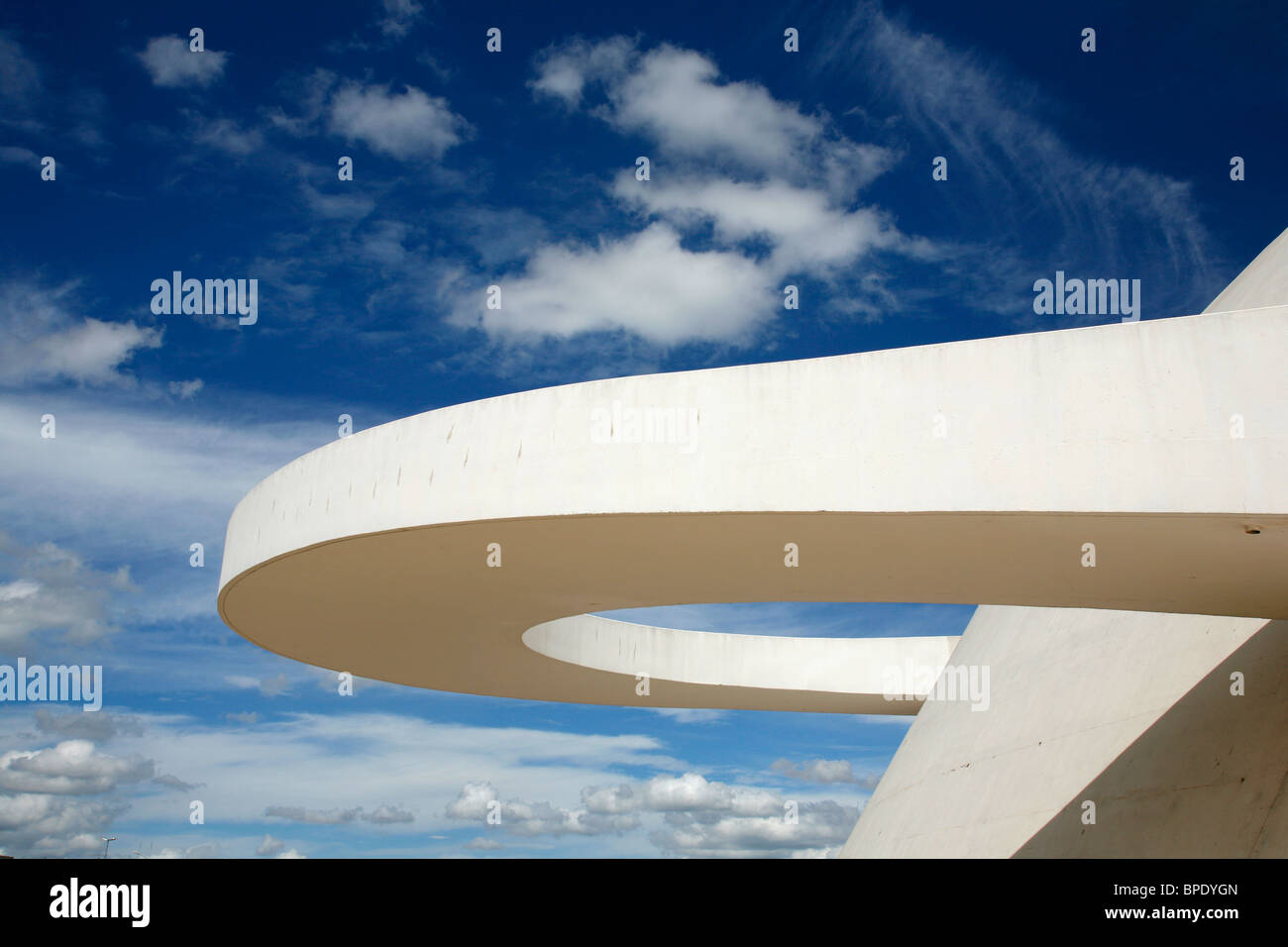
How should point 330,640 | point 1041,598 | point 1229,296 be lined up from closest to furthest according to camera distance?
point 1041,598, point 330,640, point 1229,296

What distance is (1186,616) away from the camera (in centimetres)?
1321

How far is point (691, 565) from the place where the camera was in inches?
342

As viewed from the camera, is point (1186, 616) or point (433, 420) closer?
point (433, 420)

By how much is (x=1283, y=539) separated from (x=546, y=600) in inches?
248
